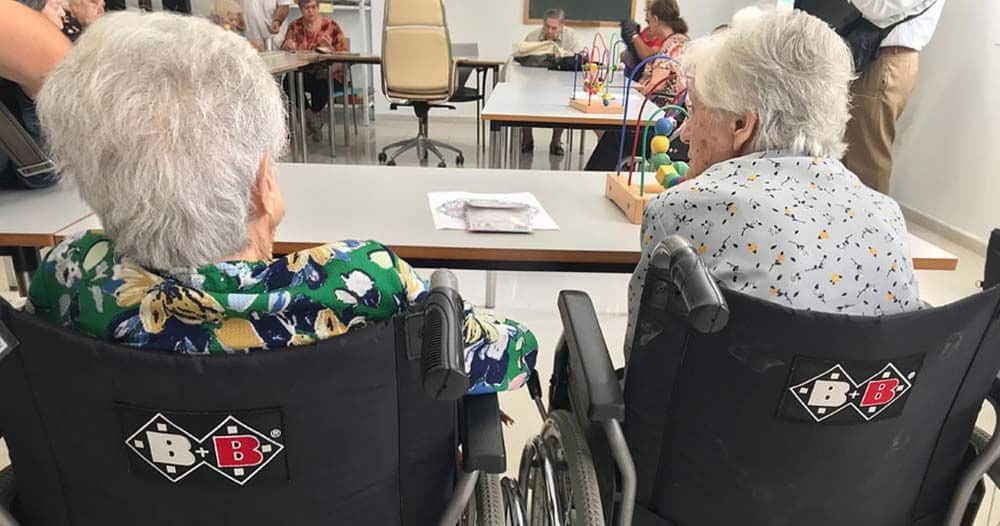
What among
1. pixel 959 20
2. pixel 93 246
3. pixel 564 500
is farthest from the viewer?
pixel 959 20

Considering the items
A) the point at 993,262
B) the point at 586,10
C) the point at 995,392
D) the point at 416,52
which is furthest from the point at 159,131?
the point at 586,10

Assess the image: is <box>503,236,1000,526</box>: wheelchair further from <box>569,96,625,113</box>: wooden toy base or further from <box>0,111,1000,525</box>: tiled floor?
<box>569,96,625,113</box>: wooden toy base

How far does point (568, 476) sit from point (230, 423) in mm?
516

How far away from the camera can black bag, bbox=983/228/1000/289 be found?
925mm

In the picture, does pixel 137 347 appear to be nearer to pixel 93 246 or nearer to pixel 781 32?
pixel 93 246

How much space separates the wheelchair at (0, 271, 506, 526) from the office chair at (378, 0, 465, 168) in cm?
445

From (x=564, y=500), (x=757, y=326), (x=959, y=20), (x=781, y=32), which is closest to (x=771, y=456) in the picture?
(x=757, y=326)

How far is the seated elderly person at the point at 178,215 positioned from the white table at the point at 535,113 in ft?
7.34

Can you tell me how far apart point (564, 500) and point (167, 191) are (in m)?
0.69

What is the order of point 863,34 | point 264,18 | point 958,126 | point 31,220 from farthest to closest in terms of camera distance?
1. point 264,18
2. point 958,126
3. point 863,34
4. point 31,220

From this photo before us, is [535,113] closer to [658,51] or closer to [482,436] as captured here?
[658,51]

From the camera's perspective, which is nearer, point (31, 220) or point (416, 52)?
point (31, 220)

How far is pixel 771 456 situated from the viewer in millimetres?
857

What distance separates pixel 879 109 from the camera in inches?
141
